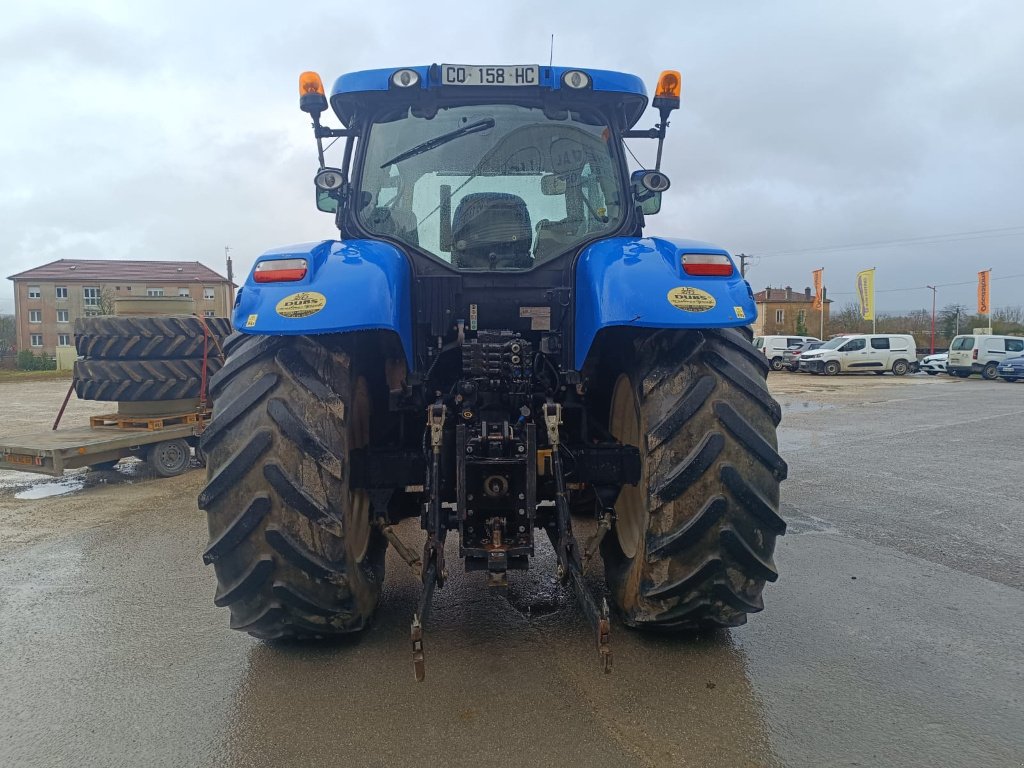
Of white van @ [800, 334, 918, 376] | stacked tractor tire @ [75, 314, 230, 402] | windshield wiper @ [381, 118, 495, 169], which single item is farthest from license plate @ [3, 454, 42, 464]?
white van @ [800, 334, 918, 376]

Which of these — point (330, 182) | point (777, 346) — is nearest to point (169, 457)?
point (330, 182)

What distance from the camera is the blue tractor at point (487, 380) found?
2.87m

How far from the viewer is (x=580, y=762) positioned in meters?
2.46

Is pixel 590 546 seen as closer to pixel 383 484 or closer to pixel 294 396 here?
pixel 383 484

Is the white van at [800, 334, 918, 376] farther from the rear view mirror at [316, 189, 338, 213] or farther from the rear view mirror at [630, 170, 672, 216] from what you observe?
the rear view mirror at [316, 189, 338, 213]

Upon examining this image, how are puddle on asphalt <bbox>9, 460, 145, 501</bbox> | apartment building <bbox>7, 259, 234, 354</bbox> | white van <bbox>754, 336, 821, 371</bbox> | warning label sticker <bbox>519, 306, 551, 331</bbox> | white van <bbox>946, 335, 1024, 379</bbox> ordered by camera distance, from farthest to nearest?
apartment building <bbox>7, 259, 234, 354</bbox> → white van <bbox>754, 336, 821, 371</bbox> → white van <bbox>946, 335, 1024, 379</bbox> → puddle on asphalt <bbox>9, 460, 145, 501</bbox> → warning label sticker <bbox>519, 306, 551, 331</bbox>

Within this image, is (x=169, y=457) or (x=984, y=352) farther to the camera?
(x=984, y=352)

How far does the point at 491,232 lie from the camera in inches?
145

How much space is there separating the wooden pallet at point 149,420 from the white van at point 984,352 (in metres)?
28.2

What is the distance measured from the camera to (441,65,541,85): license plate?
3.63m

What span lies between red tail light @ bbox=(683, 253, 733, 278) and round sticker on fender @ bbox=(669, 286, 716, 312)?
11 cm

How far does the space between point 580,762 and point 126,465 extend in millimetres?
8032

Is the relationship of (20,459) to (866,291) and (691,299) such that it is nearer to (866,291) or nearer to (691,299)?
(691,299)

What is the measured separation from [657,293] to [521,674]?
1699mm
